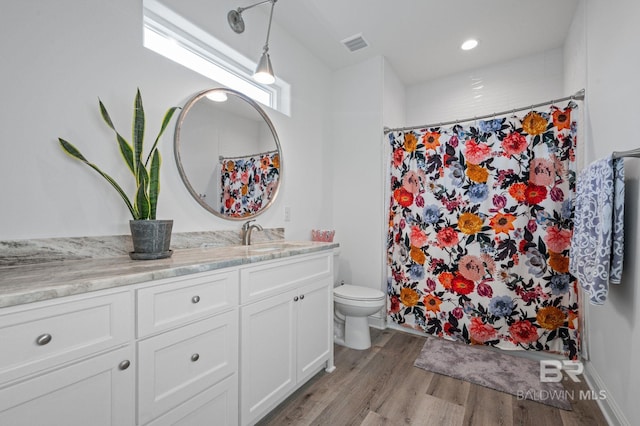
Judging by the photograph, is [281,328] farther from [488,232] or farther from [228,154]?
[488,232]

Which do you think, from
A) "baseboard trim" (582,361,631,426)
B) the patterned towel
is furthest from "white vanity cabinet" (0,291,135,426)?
"baseboard trim" (582,361,631,426)

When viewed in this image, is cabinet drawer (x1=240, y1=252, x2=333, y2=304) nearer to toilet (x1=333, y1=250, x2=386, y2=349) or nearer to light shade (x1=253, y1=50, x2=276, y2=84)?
toilet (x1=333, y1=250, x2=386, y2=349)

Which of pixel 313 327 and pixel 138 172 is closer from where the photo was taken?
pixel 138 172

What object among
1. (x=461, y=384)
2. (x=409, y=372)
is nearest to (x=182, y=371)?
(x=409, y=372)

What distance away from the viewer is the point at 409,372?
1933 millimetres

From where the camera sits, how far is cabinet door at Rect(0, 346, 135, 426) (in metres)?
0.70

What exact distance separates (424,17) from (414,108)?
1.19 m

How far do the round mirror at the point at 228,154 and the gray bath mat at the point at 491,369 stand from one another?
1.73m

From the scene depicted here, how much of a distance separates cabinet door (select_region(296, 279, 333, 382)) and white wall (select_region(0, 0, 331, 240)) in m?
0.78

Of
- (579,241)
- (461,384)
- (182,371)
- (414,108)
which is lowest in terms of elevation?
(461,384)

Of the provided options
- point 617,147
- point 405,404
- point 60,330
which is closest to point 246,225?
point 60,330

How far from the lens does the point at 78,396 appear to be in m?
0.79

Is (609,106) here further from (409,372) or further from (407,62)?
(409,372)

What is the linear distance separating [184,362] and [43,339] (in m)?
0.46
